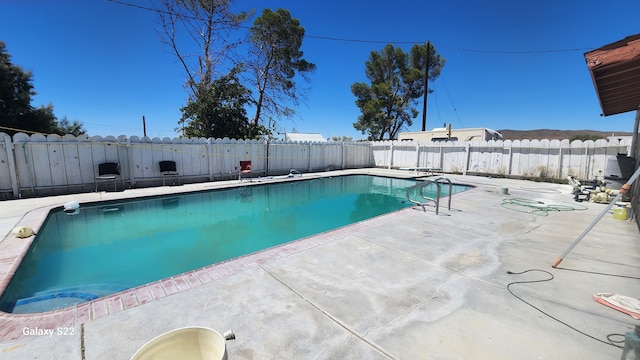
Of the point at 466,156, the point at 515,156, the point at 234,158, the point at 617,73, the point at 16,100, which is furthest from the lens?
the point at 16,100

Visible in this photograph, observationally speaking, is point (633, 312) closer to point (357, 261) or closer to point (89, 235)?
point (357, 261)

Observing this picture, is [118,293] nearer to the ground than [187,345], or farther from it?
nearer to the ground

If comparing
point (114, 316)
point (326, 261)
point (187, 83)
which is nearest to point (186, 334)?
point (114, 316)

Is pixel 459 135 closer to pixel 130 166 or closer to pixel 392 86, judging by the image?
pixel 392 86

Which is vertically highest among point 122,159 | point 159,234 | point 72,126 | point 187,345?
point 72,126

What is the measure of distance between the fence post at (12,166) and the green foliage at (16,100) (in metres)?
11.5

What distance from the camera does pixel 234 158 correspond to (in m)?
12.2

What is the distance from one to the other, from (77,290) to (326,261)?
129 inches

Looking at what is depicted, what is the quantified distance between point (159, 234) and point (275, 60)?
14.8 m

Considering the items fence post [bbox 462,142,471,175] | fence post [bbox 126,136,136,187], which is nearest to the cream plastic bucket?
fence post [bbox 126,136,136,187]

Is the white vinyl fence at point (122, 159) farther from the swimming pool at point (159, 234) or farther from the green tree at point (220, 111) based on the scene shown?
the green tree at point (220, 111)

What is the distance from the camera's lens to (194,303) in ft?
8.54

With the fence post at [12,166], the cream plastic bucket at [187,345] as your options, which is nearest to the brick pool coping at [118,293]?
the cream plastic bucket at [187,345]

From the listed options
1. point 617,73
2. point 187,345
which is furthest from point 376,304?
point 617,73
